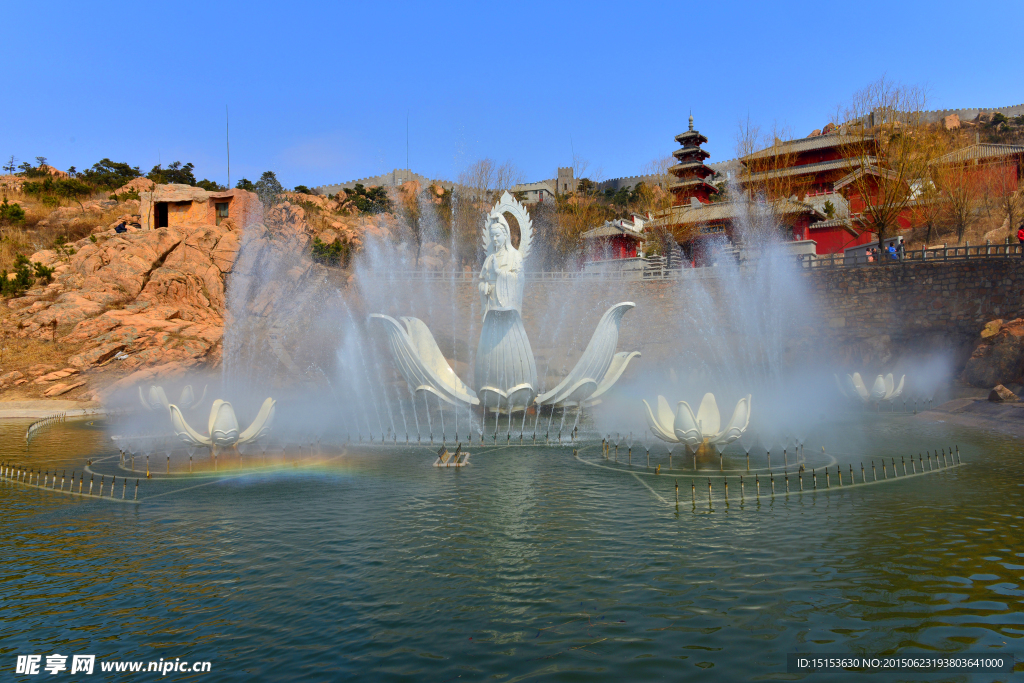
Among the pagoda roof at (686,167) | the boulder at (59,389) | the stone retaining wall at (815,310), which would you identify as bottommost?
the boulder at (59,389)

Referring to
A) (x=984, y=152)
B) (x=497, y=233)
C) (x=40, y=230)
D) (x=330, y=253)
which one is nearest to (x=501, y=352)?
(x=497, y=233)

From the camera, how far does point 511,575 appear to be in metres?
6.89

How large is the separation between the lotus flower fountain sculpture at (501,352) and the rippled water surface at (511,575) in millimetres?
5143

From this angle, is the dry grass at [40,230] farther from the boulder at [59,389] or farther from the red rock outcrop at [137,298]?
the boulder at [59,389]

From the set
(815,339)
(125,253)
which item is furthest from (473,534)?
(125,253)

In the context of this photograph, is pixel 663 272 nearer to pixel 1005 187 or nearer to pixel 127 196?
pixel 1005 187

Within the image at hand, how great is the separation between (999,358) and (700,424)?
1493 cm

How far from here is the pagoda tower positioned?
49225 millimetres

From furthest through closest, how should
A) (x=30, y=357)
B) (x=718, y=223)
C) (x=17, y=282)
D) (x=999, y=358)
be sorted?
1. (x=718, y=223)
2. (x=17, y=282)
3. (x=30, y=357)
4. (x=999, y=358)

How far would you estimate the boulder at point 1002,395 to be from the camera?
1738cm

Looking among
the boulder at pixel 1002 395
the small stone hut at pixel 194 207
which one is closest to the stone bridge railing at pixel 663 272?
the small stone hut at pixel 194 207

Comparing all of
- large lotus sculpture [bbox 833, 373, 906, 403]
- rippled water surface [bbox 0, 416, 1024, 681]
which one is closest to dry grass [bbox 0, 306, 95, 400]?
rippled water surface [bbox 0, 416, 1024, 681]

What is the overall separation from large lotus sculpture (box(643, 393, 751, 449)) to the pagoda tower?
130ft

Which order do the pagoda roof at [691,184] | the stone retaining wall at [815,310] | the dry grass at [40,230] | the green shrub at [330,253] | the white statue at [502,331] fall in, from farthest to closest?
the pagoda roof at [691,184] < the dry grass at [40,230] < the green shrub at [330,253] < the stone retaining wall at [815,310] < the white statue at [502,331]
